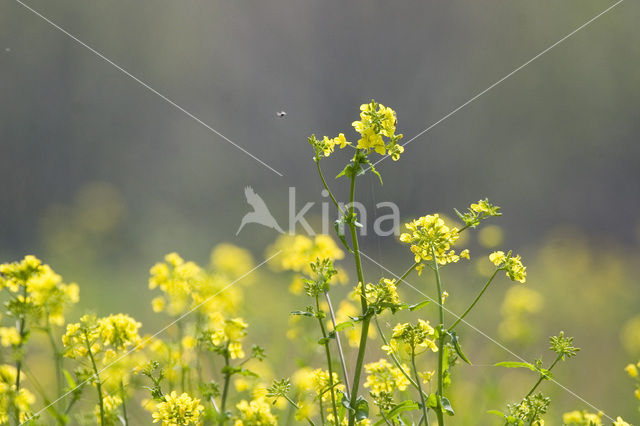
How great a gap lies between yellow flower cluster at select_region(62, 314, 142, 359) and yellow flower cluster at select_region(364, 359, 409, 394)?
0.43 meters

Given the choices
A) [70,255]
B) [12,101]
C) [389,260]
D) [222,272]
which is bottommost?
[222,272]

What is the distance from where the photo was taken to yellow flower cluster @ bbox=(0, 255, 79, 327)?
0.91 meters

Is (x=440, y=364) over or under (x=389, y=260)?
under

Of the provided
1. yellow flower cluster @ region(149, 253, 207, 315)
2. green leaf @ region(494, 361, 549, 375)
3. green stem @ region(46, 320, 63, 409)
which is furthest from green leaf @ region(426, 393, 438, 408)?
green stem @ region(46, 320, 63, 409)

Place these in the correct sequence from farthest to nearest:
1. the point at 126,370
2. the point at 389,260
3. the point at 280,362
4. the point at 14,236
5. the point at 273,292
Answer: the point at 389,260, the point at 14,236, the point at 273,292, the point at 280,362, the point at 126,370

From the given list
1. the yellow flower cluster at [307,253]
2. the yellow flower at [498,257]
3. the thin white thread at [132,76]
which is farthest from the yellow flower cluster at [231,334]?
the thin white thread at [132,76]

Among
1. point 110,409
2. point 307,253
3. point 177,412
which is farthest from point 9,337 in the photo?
point 307,253

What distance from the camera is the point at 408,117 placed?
2.87 metres

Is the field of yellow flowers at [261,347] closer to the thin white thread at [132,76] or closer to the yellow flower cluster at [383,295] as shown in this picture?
the yellow flower cluster at [383,295]

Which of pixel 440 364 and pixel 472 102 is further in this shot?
pixel 472 102

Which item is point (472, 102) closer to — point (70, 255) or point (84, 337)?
point (70, 255)

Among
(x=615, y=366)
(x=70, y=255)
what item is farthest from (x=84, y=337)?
(x=615, y=366)

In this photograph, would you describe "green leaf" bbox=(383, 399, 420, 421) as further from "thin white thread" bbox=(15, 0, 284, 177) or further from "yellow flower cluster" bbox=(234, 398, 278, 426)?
"thin white thread" bbox=(15, 0, 284, 177)

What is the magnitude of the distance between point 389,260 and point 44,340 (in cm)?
160
